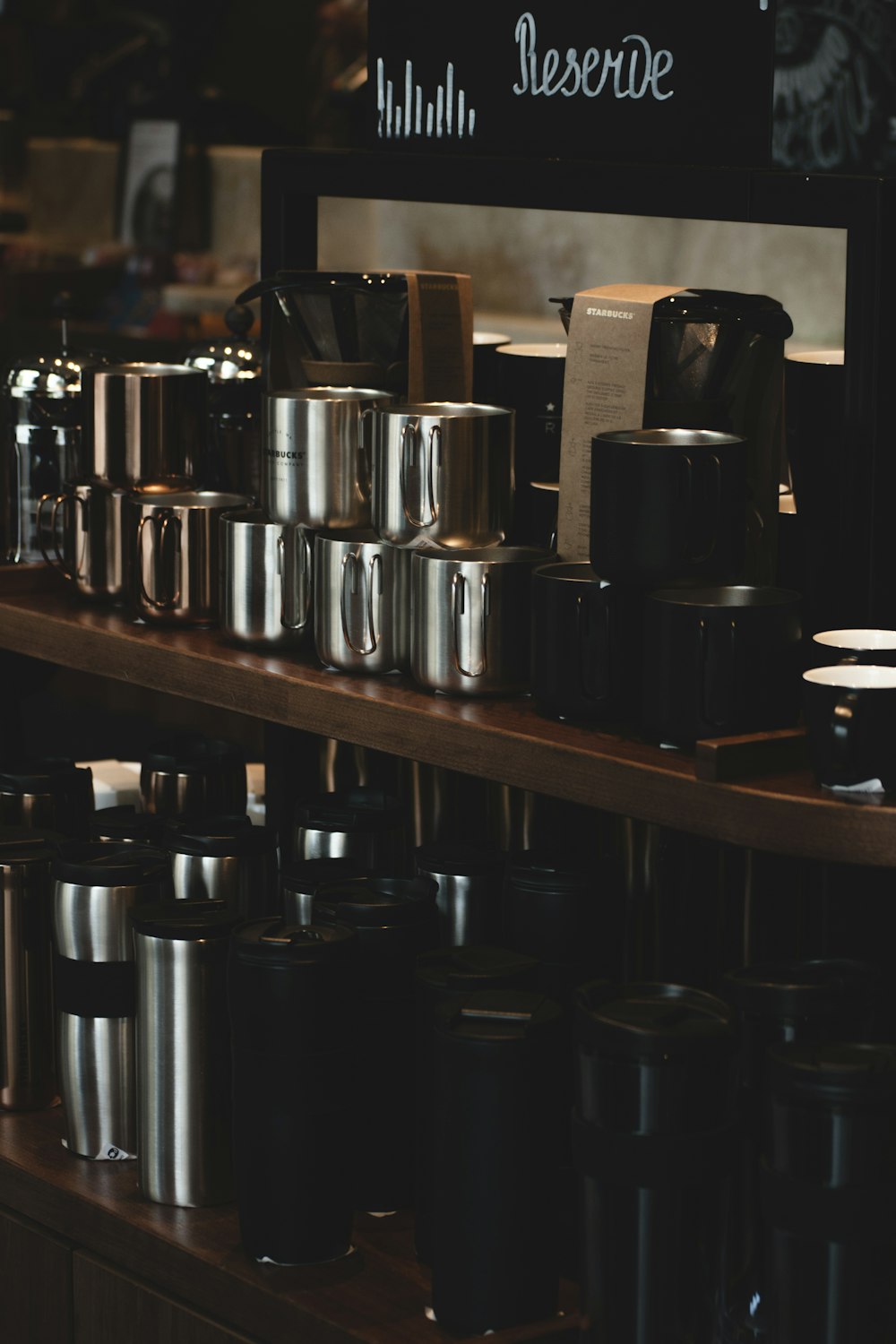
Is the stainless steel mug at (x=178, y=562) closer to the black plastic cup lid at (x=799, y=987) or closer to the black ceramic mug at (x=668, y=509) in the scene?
the black ceramic mug at (x=668, y=509)

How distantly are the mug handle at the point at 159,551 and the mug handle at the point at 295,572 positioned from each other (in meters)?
0.15

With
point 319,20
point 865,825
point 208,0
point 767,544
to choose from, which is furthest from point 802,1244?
point 208,0

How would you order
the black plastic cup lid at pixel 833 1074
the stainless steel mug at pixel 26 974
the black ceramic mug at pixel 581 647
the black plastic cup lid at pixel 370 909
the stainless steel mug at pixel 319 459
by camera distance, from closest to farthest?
the black plastic cup lid at pixel 833 1074 < the black ceramic mug at pixel 581 647 < the black plastic cup lid at pixel 370 909 < the stainless steel mug at pixel 319 459 < the stainless steel mug at pixel 26 974

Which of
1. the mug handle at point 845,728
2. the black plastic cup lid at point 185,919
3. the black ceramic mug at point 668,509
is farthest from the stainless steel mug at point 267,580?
the mug handle at point 845,728

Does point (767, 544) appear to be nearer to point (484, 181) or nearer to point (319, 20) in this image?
point (484, 181)

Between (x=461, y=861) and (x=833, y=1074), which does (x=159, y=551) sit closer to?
(x=461, y=861)

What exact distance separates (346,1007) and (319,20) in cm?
417

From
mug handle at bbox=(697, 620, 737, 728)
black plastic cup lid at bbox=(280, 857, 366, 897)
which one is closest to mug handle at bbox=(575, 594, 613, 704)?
mug handle at bbox=(697, 620, 737, 728)

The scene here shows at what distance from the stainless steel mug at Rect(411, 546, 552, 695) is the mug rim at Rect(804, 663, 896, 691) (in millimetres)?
265

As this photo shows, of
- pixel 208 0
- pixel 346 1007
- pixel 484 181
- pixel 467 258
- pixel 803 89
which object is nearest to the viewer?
pixel 346 1007

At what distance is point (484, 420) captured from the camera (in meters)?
1.69

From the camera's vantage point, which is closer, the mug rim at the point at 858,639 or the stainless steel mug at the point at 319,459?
the mug rim at the point at 858,639

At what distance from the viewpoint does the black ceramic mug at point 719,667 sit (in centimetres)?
145

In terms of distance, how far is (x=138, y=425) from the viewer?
2004 mm
